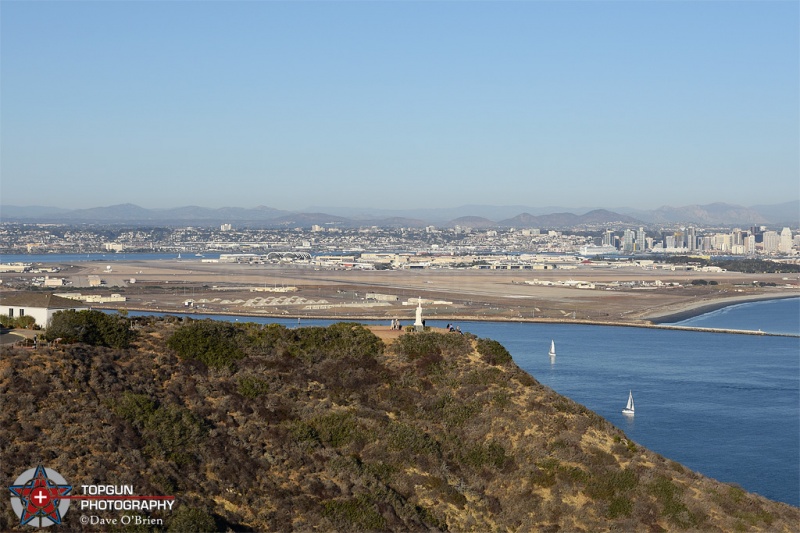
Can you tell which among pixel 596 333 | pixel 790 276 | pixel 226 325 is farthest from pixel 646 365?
pixel 790 276

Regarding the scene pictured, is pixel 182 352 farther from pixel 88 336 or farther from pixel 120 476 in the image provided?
pixel 120 476

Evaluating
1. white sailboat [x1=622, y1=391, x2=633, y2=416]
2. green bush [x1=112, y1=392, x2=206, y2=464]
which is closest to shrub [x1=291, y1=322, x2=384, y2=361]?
green bush [x1=112, y1=392, x2=206, y2=464]

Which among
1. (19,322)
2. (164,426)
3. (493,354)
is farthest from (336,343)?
(19,322)

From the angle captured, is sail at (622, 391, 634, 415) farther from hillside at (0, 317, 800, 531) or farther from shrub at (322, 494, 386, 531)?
shrub at (322, 494, 386, 531)

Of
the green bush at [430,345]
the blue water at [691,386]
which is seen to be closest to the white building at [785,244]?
the blue water at [691,386]

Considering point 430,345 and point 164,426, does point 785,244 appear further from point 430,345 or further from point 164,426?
point 164,426

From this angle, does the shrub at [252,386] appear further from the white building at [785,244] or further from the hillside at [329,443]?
the white building at [785,244]
